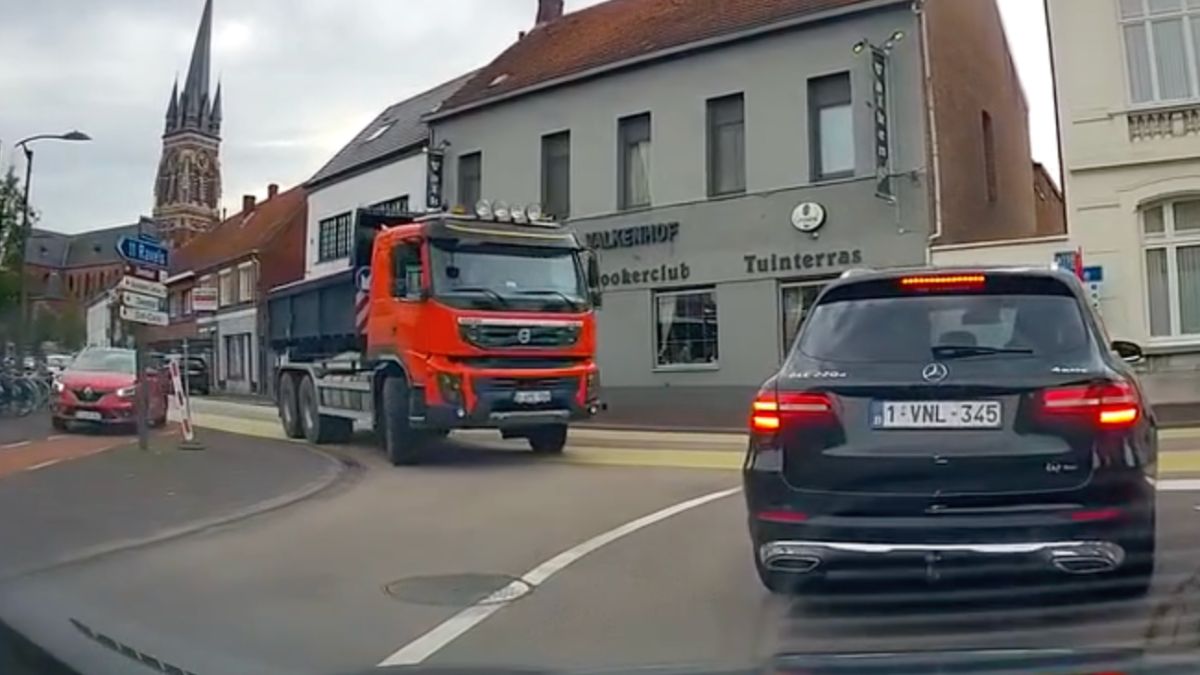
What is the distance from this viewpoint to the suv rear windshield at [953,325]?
18.3 feet

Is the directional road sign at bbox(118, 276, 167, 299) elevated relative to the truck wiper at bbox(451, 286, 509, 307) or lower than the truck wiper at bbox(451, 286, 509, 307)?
elevated

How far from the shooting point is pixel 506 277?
1398 cm

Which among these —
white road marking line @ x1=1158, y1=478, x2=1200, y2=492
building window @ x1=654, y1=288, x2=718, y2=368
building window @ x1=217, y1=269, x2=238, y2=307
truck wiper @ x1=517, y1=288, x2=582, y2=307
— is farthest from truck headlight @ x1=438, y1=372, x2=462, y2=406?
building window @ x1=217, y1=269, x2=238, y2=307

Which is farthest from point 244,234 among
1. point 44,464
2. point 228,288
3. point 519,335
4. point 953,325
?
point 953,325

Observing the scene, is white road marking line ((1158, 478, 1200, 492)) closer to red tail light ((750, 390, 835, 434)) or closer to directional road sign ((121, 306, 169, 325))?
red tail light ((750, 390, 835, 434))

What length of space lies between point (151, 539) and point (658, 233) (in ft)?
56.6

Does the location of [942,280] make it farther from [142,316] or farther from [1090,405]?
[142,316]

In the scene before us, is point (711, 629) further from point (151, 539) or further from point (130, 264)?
point (130, 264)

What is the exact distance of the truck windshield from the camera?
13.6 metres

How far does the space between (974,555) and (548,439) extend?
10679 millimetres

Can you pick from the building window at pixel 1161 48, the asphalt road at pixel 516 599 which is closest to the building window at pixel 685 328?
the building window at pixel 1161 48

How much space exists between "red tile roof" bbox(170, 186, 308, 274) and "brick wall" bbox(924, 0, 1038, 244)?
3064 cm

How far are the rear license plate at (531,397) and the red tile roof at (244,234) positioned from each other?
127 feet

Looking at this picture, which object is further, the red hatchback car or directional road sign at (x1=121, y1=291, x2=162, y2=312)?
the red hatchback car
